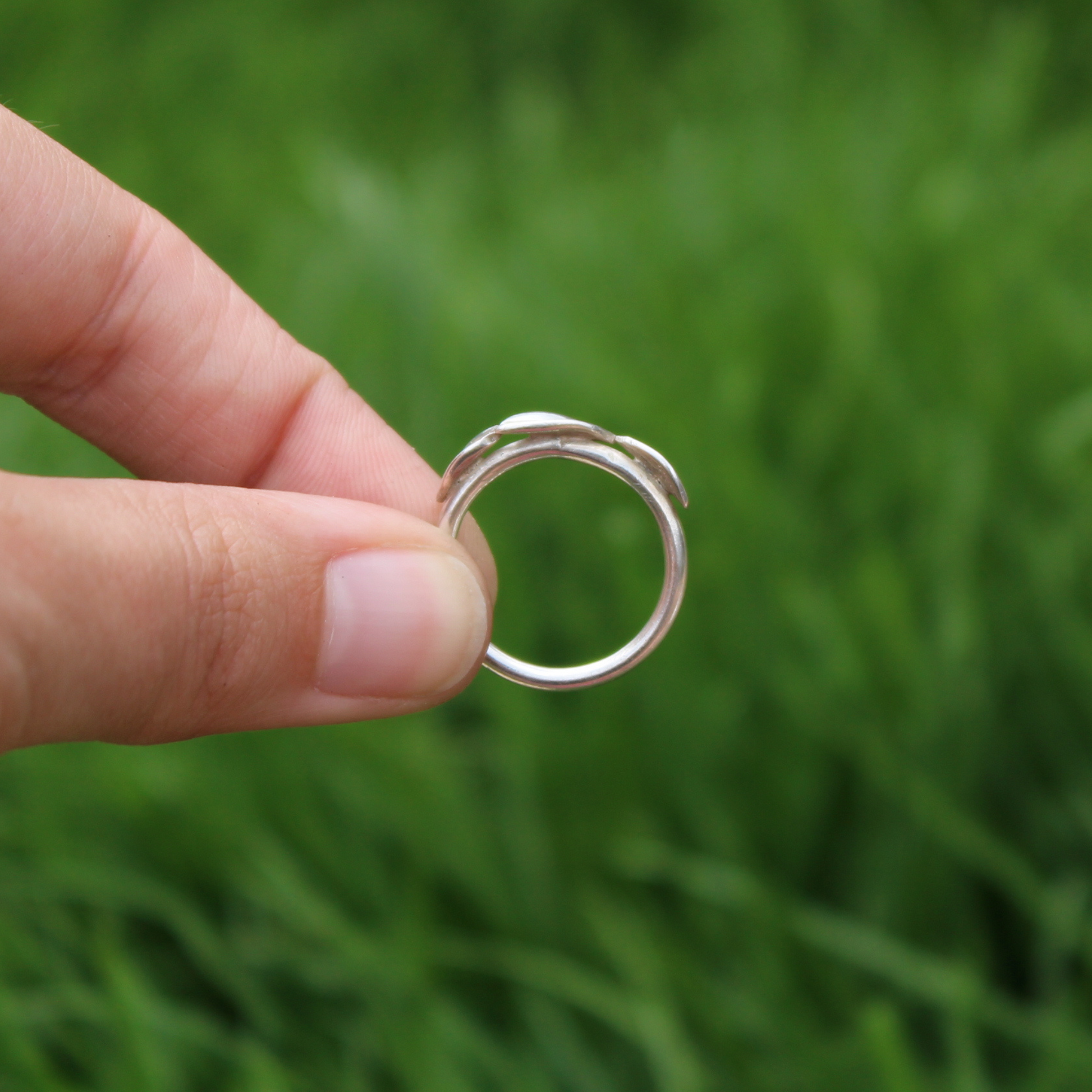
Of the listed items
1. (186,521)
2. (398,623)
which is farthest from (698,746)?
(186,521)

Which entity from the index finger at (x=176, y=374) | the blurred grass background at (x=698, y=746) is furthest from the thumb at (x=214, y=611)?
the blurred grass background at (x=698, y=746)

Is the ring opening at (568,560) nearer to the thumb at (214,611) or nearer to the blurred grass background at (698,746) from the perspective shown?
the blurred grass background at (698,746)

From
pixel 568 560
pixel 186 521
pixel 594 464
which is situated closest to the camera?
pixel 186 521

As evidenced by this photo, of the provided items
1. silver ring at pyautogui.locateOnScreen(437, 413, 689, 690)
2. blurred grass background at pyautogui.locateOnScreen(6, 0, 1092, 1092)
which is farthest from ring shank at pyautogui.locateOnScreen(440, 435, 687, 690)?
blurred grass background at pyautogui.locateOnScreen(6, 0, 1092, 1092)

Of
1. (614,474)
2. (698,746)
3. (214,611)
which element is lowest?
(698,746)

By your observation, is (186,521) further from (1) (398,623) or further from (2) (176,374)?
(2) (176,374)

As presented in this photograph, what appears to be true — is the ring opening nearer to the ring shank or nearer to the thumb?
the ring shank

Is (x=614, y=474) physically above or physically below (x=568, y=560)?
above

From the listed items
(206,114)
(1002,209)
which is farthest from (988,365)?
(206,114)
